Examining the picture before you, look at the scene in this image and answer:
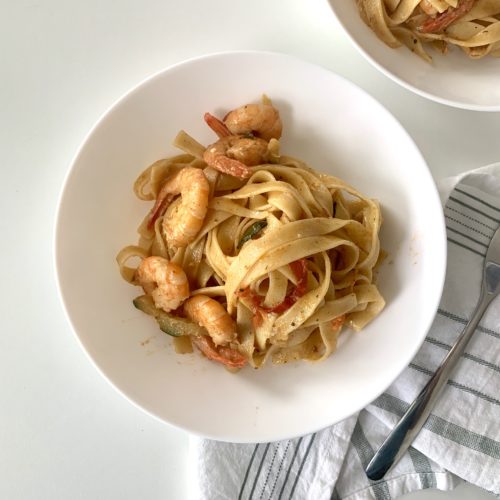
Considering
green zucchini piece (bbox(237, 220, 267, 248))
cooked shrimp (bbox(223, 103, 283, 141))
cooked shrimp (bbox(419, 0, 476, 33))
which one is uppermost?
cooked shrimp (bbox(419, 0, 476, 33))

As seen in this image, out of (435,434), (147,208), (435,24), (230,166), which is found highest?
(435,24)

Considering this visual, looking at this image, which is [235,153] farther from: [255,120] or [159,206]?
[159,206]

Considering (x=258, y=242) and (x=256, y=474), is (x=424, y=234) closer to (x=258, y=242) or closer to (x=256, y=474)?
(x=258, y=242)

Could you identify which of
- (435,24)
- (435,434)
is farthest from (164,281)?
(435,24)

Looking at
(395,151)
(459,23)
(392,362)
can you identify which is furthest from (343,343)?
(459,23)

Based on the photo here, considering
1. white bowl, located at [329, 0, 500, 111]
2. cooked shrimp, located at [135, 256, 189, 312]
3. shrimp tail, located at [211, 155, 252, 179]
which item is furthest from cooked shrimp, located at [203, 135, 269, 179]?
white bowl, located at [329, 0, 500, 111]

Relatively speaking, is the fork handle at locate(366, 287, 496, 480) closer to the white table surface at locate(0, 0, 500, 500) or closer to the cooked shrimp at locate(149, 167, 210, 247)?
the white table surface at locate(0, 0, 500, 500)

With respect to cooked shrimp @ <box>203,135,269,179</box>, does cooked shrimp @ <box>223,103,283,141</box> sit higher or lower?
higher

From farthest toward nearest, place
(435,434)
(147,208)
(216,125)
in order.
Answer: (435,434)
(147,208)
(216,125)
